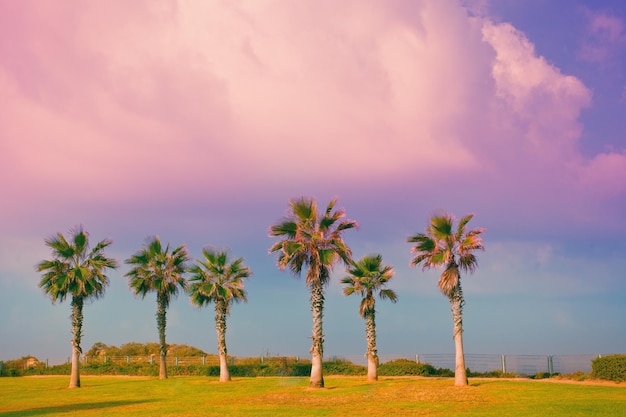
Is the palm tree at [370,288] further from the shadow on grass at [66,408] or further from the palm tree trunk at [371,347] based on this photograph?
the shadow on grass at [66,408]

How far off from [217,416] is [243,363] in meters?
41.5

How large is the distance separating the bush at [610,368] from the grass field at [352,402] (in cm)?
282

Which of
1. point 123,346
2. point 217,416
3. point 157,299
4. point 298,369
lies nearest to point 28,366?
point 123,346

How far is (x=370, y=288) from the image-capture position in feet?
148

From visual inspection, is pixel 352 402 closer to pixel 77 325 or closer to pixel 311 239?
pixel 311 239

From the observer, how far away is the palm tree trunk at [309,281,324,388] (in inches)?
1495

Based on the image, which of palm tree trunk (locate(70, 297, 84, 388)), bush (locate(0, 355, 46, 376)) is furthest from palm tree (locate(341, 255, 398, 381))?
bush (locate(0, 355, 46, 376))

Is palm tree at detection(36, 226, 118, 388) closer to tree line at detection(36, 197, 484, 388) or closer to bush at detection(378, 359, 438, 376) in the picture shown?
tree line at detection(36, 197, 484, 388)

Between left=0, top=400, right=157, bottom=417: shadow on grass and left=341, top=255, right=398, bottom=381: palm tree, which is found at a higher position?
left=341, top=255, right=398, bottom=381: palm tree

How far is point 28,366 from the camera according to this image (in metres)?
75.4

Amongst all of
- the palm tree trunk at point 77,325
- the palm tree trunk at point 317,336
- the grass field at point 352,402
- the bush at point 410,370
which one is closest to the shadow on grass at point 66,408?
the grass field at point 352,402

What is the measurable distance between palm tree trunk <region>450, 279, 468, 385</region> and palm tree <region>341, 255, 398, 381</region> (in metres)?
8.09

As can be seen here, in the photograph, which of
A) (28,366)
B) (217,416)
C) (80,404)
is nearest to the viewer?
(217,416)

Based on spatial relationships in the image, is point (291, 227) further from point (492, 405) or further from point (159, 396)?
point (492, 405)
